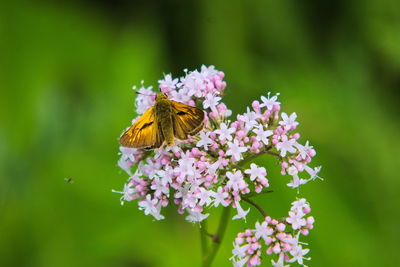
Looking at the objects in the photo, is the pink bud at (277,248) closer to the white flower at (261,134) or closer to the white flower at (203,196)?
the white flower at (203,196)

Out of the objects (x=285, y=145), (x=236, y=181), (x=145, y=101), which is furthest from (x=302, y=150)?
(x=145, y=101)

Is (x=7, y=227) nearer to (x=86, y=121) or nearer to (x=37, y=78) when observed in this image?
(x=86, y=121)

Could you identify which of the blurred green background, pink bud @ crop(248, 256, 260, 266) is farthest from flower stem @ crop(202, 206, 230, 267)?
the blurred green background

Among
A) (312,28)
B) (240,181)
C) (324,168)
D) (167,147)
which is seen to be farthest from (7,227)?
(312,28)

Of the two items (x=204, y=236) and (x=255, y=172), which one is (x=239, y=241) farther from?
(x=255, y=172)

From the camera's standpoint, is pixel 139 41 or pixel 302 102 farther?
pixel 139 41

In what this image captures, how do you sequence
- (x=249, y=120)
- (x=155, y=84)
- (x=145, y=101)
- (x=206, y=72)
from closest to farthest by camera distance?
1. (x=249, y=120)
2. (x=206, y=72)
3. (x=145, y=101)
4. (x=155, y=84)

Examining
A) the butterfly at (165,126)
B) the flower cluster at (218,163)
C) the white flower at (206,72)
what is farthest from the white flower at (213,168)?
the white flower at (206,72)
